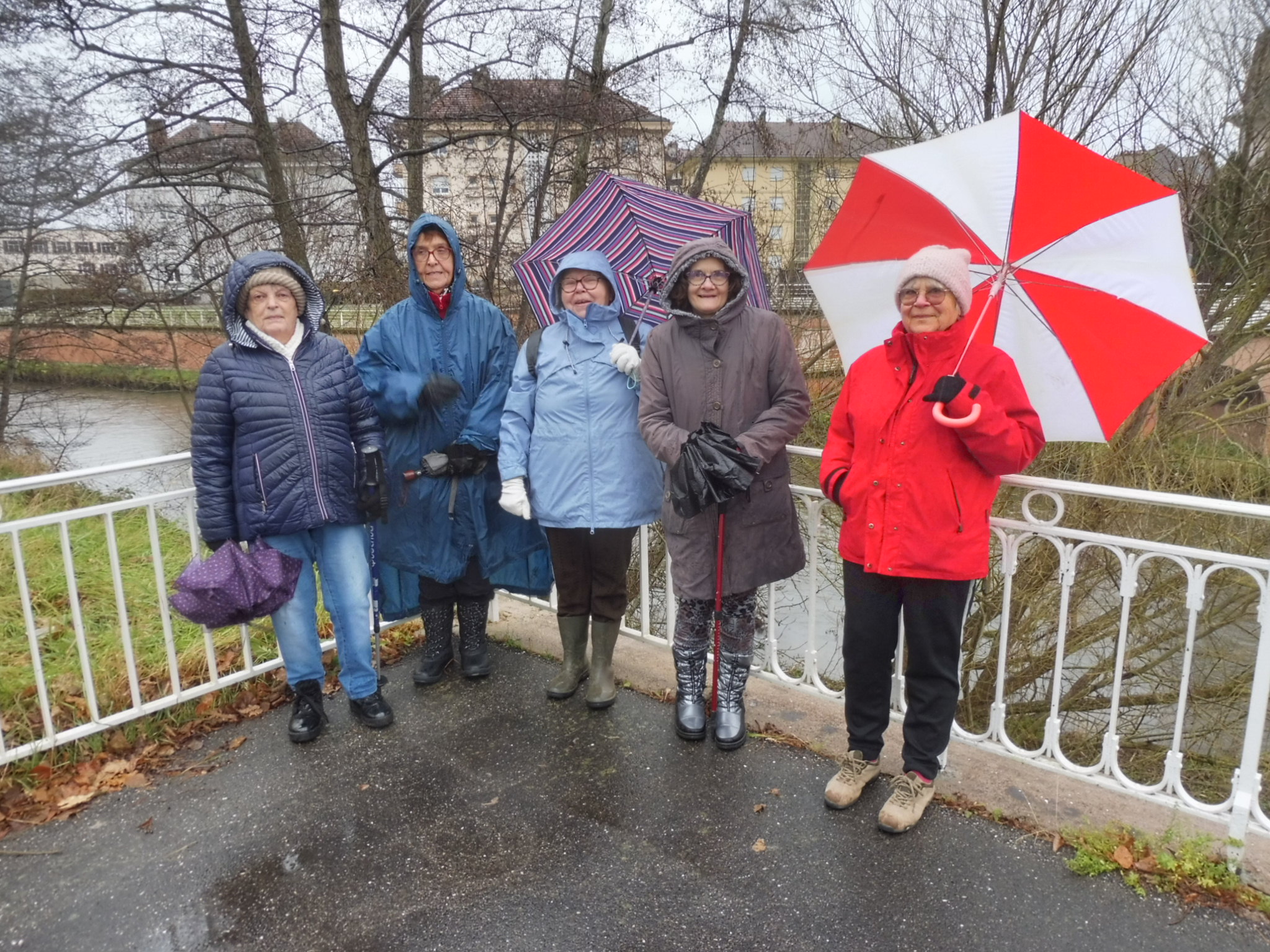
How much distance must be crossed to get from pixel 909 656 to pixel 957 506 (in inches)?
21.4

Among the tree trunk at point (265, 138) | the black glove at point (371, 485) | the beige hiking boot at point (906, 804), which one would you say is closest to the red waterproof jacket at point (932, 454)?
the beige hiking boot at point (906, 804)

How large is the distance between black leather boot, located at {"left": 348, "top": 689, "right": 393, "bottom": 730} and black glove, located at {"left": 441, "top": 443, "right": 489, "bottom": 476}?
98 cm

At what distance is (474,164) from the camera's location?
30.9 feet

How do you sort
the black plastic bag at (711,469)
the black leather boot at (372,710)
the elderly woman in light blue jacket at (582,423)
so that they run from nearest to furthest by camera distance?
the black plastic bag at (711,469)
the elderly woman in light blue jacket at (582,423)
the black leather boot at (372,710)

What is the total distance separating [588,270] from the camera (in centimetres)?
303

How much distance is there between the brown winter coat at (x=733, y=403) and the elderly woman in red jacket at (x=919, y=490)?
0.23 metres

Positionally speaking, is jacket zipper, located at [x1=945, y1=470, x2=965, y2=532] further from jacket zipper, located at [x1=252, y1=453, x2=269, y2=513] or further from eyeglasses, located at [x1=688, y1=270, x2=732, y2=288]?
jacket zipper, located at [x1=252, y1=453, x2=269, y2=513]

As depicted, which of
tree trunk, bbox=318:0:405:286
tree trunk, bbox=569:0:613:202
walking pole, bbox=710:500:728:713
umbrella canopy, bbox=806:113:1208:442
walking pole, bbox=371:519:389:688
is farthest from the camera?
tree trunk, bbox=569:0:613:202

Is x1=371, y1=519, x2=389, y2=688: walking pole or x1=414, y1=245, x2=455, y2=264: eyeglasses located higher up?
x1=414, y1=245, x2=455, y2=264: eyeglasses

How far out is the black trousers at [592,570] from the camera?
3230mm

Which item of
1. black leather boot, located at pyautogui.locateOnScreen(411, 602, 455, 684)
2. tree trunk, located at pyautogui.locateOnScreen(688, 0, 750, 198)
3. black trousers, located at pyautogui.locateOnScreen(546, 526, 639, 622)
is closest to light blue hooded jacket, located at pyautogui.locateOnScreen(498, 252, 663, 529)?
black trousers, located at pyautogui.locateOnScreen(546, 526, 639, 622)

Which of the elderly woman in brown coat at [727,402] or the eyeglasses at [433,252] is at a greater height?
the eyeglasses at [433,252]

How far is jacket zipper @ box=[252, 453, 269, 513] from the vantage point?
285cm

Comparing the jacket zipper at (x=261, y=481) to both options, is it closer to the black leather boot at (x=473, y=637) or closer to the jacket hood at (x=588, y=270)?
the black leather boot at (x=473, y=637)
